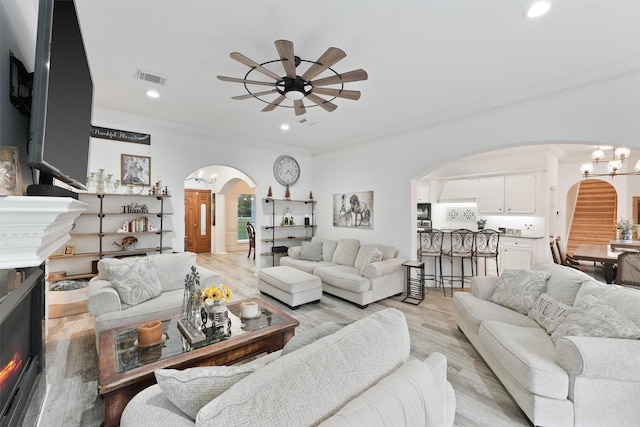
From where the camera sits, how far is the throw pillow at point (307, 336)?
4.09ft

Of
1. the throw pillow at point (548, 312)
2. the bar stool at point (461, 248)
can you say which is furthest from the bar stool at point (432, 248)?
the throw pillow at point (548, 312)

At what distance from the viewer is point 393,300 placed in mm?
4430

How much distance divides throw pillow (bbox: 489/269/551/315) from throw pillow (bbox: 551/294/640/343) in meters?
0.56

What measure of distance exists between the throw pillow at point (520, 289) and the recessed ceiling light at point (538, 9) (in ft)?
7.43

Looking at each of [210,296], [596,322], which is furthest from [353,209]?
[596,322]

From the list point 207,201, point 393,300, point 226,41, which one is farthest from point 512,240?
point 207,201

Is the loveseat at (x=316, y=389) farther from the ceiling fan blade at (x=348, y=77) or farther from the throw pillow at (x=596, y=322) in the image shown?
the ceiling fan blade at (x=348, y=77)

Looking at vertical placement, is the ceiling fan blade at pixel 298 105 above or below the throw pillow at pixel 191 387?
above

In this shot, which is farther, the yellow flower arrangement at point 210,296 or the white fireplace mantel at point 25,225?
the yellow flower arrangement at point 210,296

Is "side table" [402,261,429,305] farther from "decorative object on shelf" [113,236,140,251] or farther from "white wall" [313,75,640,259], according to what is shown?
"decorative object on shelf" [113,236,140,251]

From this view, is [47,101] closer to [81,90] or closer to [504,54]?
[81,90]

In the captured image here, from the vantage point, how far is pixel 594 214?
7164mm

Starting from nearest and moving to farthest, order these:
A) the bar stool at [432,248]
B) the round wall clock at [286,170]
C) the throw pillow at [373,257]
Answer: the throw pillow at [373,257] → the bar stool at [432,248] → the round wall clock at [286,170]

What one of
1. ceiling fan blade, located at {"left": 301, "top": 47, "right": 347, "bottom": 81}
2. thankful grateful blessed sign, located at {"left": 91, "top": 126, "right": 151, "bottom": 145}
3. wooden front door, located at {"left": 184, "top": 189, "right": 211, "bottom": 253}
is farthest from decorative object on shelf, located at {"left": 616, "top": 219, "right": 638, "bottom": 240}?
wooden front door, located at {"left": 184, "top": 189, "right": 211, "bottom": 253}
